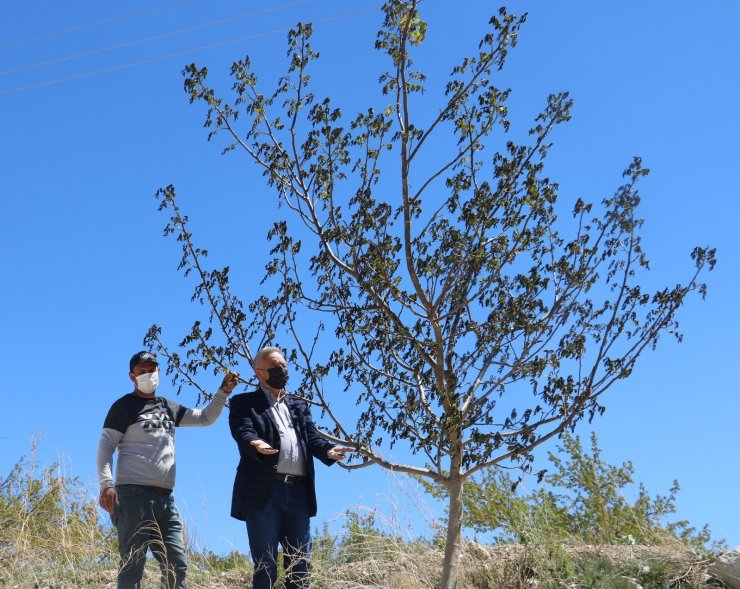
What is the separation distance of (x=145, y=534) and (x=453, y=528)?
99.3 inches

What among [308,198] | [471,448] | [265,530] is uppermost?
[308,198]

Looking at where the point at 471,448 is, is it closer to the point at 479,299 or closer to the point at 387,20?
the point at 479,299

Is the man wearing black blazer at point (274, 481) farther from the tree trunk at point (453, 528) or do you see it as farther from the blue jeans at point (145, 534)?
the tree trunk at point (453, 528)

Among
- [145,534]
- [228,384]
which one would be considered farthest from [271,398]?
[145,534]

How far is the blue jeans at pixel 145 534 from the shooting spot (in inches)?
285

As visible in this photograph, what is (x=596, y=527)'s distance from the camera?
38.0ft

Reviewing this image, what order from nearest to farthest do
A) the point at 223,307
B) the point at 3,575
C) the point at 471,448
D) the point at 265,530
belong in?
the point at 265,530
the point at 471,448
the point at 223,307
the point at 3,575

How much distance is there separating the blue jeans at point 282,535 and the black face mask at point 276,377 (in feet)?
2.83

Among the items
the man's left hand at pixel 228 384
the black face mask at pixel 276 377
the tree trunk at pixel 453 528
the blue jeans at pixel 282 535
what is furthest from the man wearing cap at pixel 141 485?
the tree trunk at pixel 453 528

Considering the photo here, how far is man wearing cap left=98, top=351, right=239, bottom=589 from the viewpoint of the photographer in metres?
7.27

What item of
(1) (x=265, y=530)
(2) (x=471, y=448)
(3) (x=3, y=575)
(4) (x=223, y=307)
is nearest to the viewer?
(1) (x=265, y=530)

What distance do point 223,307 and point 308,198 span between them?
1384 millimetres

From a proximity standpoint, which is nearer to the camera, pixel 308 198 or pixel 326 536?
pixel 308 198

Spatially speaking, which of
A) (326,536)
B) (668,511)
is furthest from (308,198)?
(668,511)
